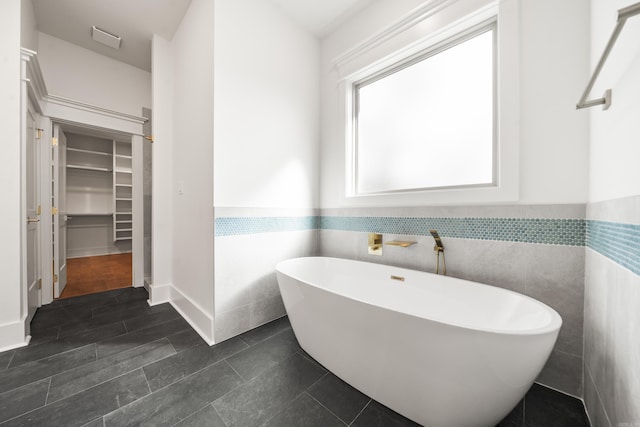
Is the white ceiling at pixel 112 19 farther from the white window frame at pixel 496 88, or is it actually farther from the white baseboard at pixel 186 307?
the white baseboard at pixel 186 307

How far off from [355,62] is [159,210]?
2451 mm

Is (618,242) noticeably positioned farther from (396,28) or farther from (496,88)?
(396,28)

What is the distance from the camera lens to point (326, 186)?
2.41 meters

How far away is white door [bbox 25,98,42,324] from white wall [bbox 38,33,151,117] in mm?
747

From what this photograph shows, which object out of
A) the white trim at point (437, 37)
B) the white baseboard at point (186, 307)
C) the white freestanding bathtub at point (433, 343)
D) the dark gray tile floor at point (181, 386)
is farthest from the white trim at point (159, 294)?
the white trim at point (437, 37)

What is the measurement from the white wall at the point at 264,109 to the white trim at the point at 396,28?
1.34ft

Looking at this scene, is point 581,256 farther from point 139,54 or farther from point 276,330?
point 139,54

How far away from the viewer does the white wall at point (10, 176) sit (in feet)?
5.13

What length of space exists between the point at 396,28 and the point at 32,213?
332cm

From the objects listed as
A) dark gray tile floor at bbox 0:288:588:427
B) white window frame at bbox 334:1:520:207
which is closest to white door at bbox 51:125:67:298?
dark gray tile floor at bbox 0:288:588:427

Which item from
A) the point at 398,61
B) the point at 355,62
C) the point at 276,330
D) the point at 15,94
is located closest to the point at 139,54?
the point at 15,94

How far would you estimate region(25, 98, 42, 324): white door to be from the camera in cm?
182

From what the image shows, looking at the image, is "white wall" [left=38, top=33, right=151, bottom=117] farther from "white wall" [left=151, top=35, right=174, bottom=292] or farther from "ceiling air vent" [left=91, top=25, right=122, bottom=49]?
"white wall" [left=151, top=35, right=174, bottom=292]

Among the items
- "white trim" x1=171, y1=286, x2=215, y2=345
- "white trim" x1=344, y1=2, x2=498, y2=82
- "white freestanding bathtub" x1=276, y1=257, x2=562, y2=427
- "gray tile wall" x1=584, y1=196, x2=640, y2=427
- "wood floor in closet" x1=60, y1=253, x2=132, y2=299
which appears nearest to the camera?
"gray tile wall" x1=584, y1=196, x2=640, y2=427
